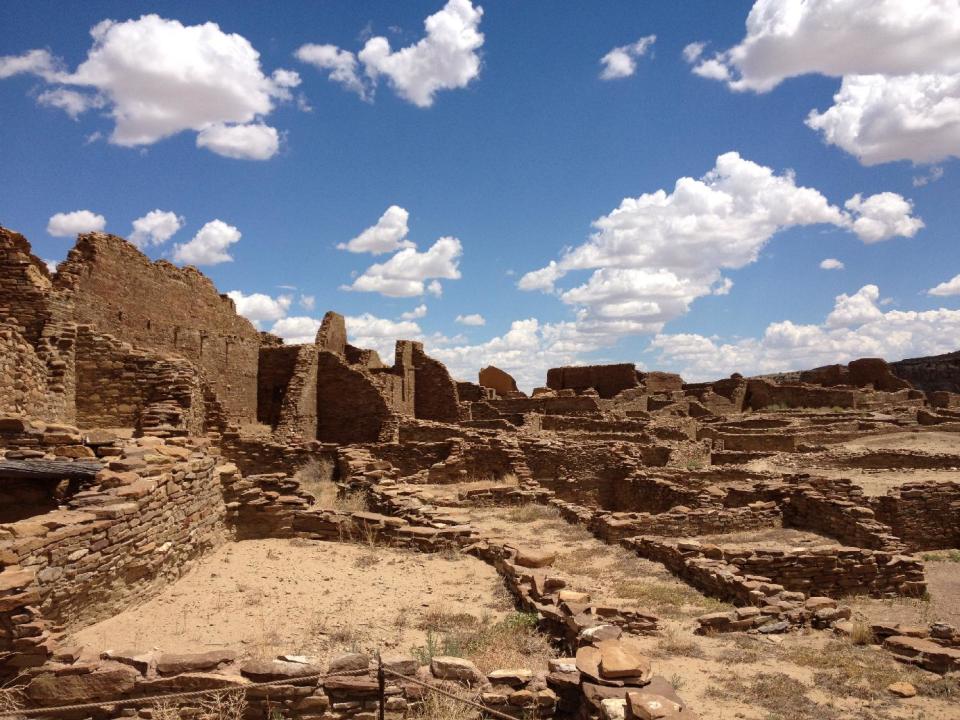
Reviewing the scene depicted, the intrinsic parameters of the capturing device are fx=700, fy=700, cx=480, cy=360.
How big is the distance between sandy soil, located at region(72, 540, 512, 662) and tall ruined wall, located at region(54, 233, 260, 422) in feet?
29.6

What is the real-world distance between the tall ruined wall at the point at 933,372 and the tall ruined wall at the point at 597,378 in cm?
2851

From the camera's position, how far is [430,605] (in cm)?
717

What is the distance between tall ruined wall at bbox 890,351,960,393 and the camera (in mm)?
57500

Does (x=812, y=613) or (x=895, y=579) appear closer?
(x=812, y=613)

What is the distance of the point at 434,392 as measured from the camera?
2575 cm

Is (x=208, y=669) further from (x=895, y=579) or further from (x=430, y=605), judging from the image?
(x=895, y=579)

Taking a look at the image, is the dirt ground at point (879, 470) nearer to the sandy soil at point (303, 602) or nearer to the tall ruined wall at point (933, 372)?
the sandy soil at point (303, 602)

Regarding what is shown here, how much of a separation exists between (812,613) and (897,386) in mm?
43186

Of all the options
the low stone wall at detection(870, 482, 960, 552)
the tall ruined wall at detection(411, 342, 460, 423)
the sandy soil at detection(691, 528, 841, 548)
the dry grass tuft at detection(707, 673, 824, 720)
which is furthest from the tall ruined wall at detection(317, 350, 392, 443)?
the dry grass tuft at detection(707, 673, 824, 720)

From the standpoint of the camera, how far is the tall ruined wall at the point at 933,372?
57500 mm

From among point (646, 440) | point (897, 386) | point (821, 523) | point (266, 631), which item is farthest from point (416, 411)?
point (897, 386)

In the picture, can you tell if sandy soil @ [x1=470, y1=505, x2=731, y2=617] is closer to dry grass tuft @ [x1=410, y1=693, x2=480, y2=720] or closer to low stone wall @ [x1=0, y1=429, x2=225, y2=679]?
dry grass tuft @ [x1=410, y1=693, x2=480, y2=720]

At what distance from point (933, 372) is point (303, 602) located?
218 ft

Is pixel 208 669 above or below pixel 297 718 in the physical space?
above
